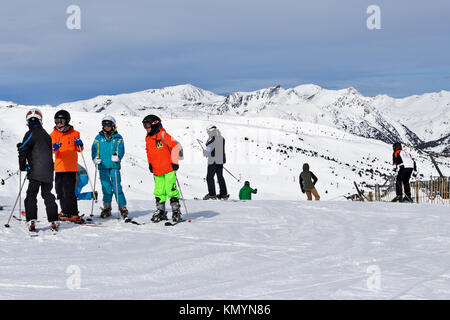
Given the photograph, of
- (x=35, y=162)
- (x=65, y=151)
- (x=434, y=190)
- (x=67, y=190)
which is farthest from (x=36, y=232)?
(x=434, y=190)

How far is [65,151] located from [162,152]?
1.85 metres

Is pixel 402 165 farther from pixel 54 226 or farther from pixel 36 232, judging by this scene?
pixel 36 232

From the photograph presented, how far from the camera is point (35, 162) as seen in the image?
7.98 metres

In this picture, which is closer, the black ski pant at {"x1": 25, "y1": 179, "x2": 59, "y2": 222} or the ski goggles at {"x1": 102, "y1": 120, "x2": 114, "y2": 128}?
the black ski pant at {"x1": 25, "y1": 179, "x2": 59, "y2": 222}

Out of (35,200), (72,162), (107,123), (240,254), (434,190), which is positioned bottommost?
(434,190)

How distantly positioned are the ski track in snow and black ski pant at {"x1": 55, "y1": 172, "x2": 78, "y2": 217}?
518mm

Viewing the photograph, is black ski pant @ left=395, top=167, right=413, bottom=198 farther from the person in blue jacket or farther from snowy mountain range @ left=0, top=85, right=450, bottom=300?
the person in blue jacket

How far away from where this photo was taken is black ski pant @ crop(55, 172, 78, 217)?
8945mm

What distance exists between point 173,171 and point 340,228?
3323mm

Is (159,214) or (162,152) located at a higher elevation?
(162,152)

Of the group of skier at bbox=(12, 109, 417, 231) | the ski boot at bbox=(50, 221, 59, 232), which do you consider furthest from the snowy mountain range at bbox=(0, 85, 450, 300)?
the group of skier at bbox=(12, 109, 417, 231)
